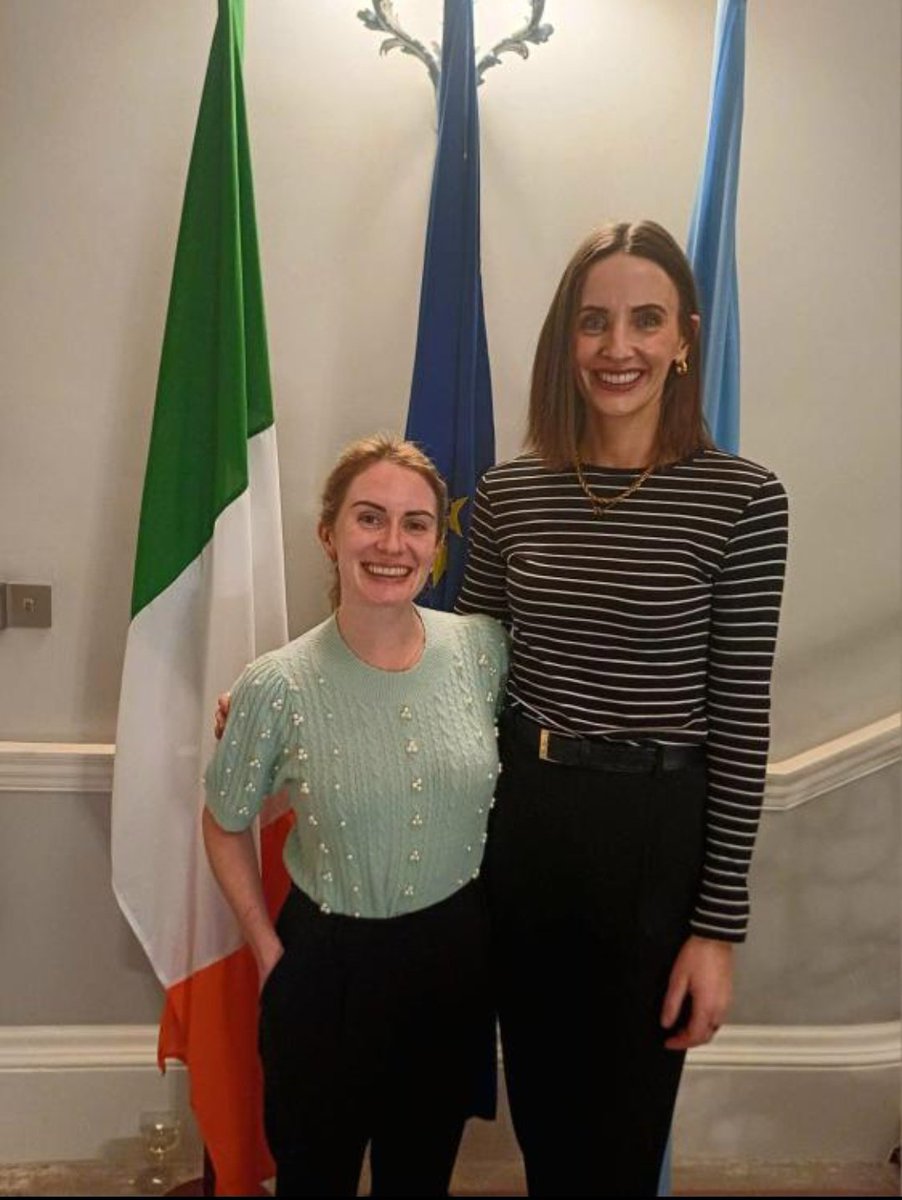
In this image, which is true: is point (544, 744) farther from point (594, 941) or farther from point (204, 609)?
point (204, 609)

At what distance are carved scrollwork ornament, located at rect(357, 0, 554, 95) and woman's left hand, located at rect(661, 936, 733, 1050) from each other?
4.66ft

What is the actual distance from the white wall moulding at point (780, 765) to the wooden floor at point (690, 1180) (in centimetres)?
75

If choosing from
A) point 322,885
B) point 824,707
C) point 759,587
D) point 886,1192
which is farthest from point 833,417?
point 886,1192

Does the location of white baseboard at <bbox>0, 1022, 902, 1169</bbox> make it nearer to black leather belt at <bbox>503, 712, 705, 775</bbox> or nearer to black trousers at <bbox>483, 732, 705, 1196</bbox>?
black trousers at <bbox>483, 732, 705, 1196</bbox>

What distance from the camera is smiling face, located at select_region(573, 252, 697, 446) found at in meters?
1.20

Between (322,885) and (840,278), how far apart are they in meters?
1.50

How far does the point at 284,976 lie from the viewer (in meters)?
1.22

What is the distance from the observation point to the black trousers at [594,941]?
3.93 feet

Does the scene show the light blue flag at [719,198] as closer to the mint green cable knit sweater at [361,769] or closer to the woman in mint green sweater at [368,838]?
the woman in mint green sweater at [368,838]

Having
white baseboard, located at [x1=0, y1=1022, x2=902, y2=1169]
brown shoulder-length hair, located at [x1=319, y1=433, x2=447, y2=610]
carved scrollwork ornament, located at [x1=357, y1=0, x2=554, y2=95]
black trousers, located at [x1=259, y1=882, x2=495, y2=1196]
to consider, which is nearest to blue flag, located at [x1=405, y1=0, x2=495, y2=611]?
carved scrollwork ornament, located at [x1=357, y1=0, x2=554, y2=95]

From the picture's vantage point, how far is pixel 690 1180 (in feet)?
6.31

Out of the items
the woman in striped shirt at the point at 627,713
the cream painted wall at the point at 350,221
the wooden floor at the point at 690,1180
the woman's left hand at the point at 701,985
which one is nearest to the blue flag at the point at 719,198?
the cream painted wall at the point at 350,221

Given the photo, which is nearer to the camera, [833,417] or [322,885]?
[322,885]

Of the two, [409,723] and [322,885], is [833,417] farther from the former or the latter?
[322,885]
